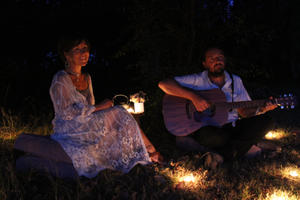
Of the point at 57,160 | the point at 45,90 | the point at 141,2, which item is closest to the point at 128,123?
the point at 57,160

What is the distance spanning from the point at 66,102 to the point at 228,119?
219 centimetres

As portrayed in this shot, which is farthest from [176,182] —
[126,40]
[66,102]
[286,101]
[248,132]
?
[126,40]

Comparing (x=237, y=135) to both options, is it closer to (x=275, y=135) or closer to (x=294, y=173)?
(x=294, y=173)

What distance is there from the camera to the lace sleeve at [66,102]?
8.92ft

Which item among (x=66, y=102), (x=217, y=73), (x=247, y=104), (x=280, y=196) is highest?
(x=217, y=73)

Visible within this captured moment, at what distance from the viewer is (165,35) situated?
5.52m

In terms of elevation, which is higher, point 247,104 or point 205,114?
point 247,104

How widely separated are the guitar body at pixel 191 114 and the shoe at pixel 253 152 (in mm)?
566

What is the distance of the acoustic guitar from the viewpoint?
3.37 m

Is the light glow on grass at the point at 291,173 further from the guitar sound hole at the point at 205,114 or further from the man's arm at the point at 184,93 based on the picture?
the man's arm at the point at 184,93

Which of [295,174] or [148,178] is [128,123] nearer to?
[148,178]

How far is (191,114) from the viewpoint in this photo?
348 cm

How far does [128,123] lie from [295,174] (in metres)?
2.01

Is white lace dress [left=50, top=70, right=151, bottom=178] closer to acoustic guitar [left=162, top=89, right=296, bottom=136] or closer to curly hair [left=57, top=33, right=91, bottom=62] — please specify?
curly hair [left=57, top=33, right=91, bottom=62]
